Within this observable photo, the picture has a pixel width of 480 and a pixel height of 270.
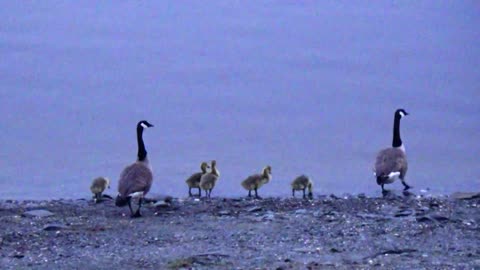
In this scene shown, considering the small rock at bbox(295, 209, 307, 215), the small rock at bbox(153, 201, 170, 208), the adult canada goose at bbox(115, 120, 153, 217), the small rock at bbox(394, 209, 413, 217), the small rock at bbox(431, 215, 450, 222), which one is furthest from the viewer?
the small rock at bbox(153, 201, 170, 208)

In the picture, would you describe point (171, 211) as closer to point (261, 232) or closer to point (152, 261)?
point (261, 232)

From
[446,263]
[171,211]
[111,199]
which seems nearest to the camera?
[446,263]

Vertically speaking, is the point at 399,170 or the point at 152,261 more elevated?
the point at 399,170

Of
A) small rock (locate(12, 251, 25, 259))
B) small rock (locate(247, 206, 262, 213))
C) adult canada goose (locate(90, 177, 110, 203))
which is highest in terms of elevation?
adult canada goose (locate(90, 177, 110, 203))

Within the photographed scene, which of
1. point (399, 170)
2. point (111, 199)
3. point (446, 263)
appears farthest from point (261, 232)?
point (399, 170)

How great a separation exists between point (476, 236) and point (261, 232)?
5.68ft

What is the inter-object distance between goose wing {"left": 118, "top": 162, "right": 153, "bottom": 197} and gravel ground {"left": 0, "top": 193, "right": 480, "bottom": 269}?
0.21 m

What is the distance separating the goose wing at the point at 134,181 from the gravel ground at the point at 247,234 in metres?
0.21

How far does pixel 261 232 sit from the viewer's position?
10461 mm

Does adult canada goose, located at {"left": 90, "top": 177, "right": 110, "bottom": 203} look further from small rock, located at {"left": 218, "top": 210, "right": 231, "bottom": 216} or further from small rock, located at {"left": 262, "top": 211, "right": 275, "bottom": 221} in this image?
small rock, located at {"left": 262, "top": 211, "right": 275, "bottom": 221}

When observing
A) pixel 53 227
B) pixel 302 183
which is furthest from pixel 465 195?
→ pixel 53 227

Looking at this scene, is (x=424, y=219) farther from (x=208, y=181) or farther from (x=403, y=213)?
(x=208, y=181)

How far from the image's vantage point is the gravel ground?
365 inches

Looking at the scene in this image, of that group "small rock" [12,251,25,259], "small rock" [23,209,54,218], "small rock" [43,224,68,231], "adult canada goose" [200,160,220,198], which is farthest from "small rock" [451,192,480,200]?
"small rock" [12,251,25,259]
